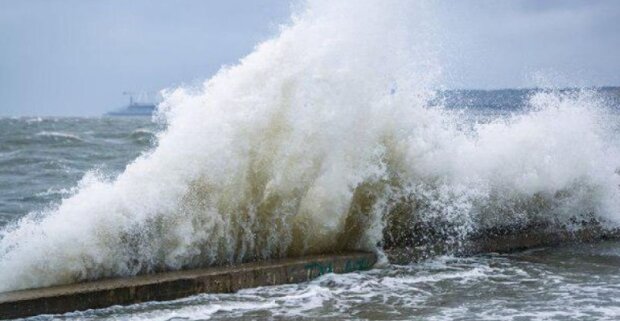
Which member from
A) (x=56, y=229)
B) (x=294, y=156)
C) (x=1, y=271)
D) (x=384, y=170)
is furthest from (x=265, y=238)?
(x=1, y=271)

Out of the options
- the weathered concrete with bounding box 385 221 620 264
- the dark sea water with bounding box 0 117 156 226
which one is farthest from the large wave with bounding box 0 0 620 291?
the dark sea water with bounding box 0 117 156 226

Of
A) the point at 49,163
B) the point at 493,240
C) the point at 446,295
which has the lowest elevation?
the point at 446,295

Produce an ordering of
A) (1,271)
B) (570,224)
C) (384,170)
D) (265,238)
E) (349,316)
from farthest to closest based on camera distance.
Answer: (570,224) < (384,170) < (265,238) < (1,271) < (349,316)

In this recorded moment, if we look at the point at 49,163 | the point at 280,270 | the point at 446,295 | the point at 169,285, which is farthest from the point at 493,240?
the point at 49,163

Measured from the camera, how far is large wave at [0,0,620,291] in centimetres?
574

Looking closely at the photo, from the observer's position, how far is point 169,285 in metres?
5.27

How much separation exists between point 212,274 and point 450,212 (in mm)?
2758

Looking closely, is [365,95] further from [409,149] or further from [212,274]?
[212,274]

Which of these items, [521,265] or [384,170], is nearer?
[521,265]

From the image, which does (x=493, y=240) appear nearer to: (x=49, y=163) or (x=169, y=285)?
(x=169, y=285)

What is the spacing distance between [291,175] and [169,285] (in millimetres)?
1730

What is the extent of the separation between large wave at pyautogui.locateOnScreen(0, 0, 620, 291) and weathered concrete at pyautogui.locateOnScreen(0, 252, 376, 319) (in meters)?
0.37

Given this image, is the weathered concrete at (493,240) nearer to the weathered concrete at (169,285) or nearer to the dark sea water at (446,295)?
the dark sea water at (446,295)

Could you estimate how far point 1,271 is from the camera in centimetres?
532
